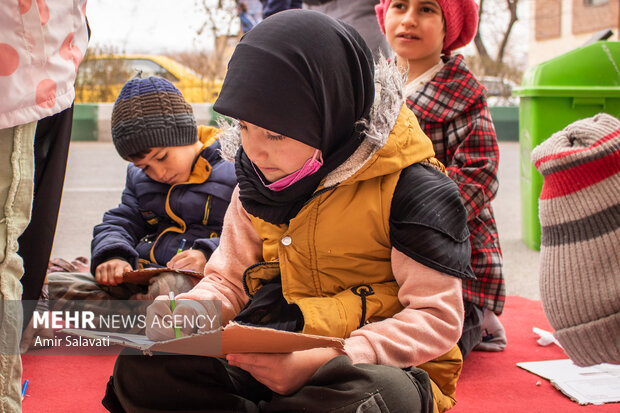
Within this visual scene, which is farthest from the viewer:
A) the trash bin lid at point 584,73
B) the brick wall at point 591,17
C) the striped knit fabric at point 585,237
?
the brick wall at point 591,17

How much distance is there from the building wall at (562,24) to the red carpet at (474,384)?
881 inches

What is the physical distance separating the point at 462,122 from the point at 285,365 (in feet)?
4.17

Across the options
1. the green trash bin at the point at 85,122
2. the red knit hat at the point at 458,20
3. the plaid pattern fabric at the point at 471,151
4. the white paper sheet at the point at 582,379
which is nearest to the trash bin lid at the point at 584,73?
the red knit hat at the point at 458,20

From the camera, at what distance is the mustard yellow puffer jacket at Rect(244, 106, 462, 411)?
140 cm

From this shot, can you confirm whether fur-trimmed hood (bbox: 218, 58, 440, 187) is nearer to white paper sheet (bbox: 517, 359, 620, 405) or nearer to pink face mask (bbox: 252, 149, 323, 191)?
pink face mask (bbox: 252, 149, 323, 191)

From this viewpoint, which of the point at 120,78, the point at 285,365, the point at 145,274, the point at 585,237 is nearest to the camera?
the point at 285,365

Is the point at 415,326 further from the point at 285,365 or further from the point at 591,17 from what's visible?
the point at 591,17

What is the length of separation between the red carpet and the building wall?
881 inches

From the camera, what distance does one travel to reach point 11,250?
1.23 m

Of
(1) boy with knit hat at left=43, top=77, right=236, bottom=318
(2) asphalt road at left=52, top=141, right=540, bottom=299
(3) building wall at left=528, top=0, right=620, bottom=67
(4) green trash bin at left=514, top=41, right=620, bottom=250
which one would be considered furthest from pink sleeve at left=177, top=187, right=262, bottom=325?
(3) building wall at left=528, top=0, right=620, bottom=67

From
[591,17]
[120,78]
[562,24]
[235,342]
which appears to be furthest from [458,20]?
[562,24]

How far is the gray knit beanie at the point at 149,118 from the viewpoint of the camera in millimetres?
2275

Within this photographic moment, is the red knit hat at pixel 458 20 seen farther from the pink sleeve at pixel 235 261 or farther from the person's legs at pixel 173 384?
the person's legs at pixel 173 384

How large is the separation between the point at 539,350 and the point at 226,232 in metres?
1.24
